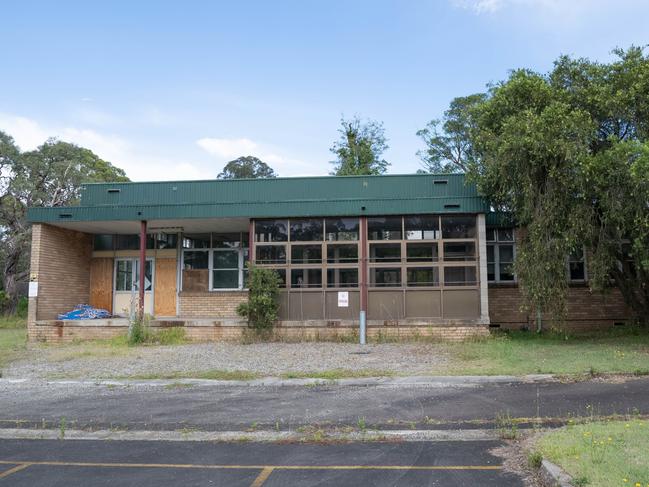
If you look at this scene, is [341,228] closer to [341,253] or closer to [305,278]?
[341,253]

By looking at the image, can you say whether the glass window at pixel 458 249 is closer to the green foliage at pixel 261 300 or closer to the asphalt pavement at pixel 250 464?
the green foliage at pixel 261 300

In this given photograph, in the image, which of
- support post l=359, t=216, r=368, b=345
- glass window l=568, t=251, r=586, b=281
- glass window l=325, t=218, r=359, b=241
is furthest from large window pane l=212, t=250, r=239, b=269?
glass window l=568, t=251, r=586, b=281

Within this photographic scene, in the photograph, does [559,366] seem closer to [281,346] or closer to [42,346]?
[281,346]

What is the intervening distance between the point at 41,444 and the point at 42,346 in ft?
35.9

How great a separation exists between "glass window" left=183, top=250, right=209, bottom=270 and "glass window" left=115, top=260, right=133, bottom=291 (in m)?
2.14

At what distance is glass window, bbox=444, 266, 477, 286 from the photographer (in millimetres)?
17094

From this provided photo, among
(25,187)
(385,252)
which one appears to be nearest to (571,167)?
(385,252)

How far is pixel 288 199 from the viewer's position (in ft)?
59.9

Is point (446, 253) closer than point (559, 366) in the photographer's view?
No

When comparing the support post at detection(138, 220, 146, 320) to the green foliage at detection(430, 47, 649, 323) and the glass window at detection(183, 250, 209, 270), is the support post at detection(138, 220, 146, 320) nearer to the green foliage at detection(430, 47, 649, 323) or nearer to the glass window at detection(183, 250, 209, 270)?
the glass window at detection(183, 250, 209, 270)

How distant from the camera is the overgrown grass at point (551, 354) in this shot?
11.5 metres

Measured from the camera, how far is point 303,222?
17828 mm

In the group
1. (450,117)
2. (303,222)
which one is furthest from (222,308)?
(450,117)

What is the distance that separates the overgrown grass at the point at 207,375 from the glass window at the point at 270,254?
590cm
